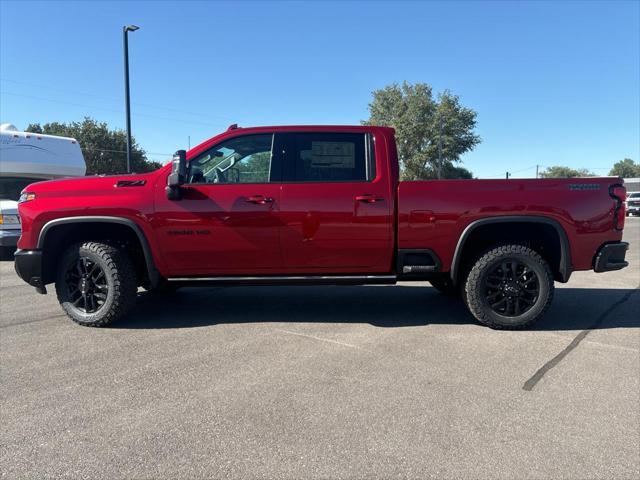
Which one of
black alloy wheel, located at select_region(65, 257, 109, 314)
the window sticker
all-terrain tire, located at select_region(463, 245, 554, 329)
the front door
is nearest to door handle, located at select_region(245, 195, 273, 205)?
the front door

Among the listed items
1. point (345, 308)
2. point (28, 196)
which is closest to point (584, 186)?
point (345, 308)

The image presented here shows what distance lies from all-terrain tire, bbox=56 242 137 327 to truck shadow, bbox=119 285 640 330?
238 mm

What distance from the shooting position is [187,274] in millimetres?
4816

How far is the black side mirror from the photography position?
4449mm

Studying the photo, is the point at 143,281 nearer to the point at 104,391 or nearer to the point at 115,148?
the point at 104,391

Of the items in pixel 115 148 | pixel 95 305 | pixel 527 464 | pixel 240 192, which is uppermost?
pixel 115 148

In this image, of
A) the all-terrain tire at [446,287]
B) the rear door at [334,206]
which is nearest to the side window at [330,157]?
the rear door at [334,206]

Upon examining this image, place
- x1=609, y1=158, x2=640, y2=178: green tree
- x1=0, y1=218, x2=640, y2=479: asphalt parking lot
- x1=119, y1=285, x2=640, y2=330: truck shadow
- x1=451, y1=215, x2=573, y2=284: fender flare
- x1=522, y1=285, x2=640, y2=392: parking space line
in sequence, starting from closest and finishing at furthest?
x1=0, y1=218, x2=640, y2=479: asphalt parking lot, x1=522, y1=285, x2=640, y2=392: parking space line, x1=451, y1=215, x2=573, y2=284: fender flare, x1=119, y1=285, x2=640, y2=330: truck shadow, x1=609, y1=158, x2=640, y2=178: green tree

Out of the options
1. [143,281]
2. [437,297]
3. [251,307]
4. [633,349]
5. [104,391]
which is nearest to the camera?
[104,391]

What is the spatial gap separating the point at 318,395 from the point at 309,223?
186 cm

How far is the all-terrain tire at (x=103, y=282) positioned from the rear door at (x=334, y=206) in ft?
5.36

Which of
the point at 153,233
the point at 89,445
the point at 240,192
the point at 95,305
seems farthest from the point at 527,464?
the point at 95,305

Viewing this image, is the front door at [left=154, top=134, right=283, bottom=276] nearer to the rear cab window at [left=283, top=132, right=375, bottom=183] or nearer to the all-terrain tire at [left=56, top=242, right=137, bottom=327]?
the rear cab window at [left=283, top=132, right=375, bottom=183]

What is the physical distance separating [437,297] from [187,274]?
331 centimetres
